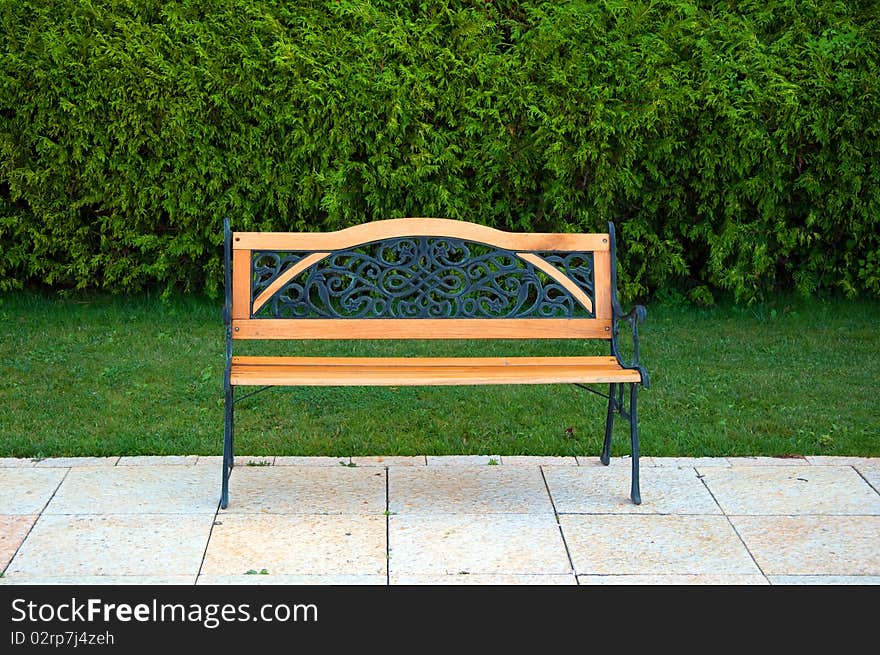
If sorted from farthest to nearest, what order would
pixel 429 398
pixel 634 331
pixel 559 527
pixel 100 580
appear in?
pixel 429 398
pixel 634 331
pixel 559 527
pixel 100 580

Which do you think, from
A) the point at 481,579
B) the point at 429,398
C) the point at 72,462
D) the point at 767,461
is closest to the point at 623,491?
the point at 767,461

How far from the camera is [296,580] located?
3408 millimetres

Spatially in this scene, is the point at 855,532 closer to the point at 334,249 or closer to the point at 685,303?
the point at 334,249

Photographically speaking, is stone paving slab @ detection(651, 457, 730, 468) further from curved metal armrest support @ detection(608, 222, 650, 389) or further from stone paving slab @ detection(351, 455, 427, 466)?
stone paving slab @ detection(351, 455, 427, 466)

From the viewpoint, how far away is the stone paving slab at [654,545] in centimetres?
352

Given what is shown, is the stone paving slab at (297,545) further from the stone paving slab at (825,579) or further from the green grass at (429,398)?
the stone paving slab at (825,579)

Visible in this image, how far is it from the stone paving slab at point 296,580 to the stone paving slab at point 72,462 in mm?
1256

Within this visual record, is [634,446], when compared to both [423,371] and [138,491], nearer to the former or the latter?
[423,371]

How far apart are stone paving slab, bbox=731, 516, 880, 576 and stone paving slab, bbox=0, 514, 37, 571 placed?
233 cm

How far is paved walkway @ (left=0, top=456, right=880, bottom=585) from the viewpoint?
349 centimetres

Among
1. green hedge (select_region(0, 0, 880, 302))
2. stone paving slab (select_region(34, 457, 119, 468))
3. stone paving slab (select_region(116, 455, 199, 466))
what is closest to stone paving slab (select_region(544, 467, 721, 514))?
stone paving slab (select_region(116, 455, 199, 466))

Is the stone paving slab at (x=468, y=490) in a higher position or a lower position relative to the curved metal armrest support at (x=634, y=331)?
lower

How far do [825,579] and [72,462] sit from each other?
2.80 meters

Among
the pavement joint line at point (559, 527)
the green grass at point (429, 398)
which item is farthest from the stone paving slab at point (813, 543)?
the green grass at point (429, 398)
